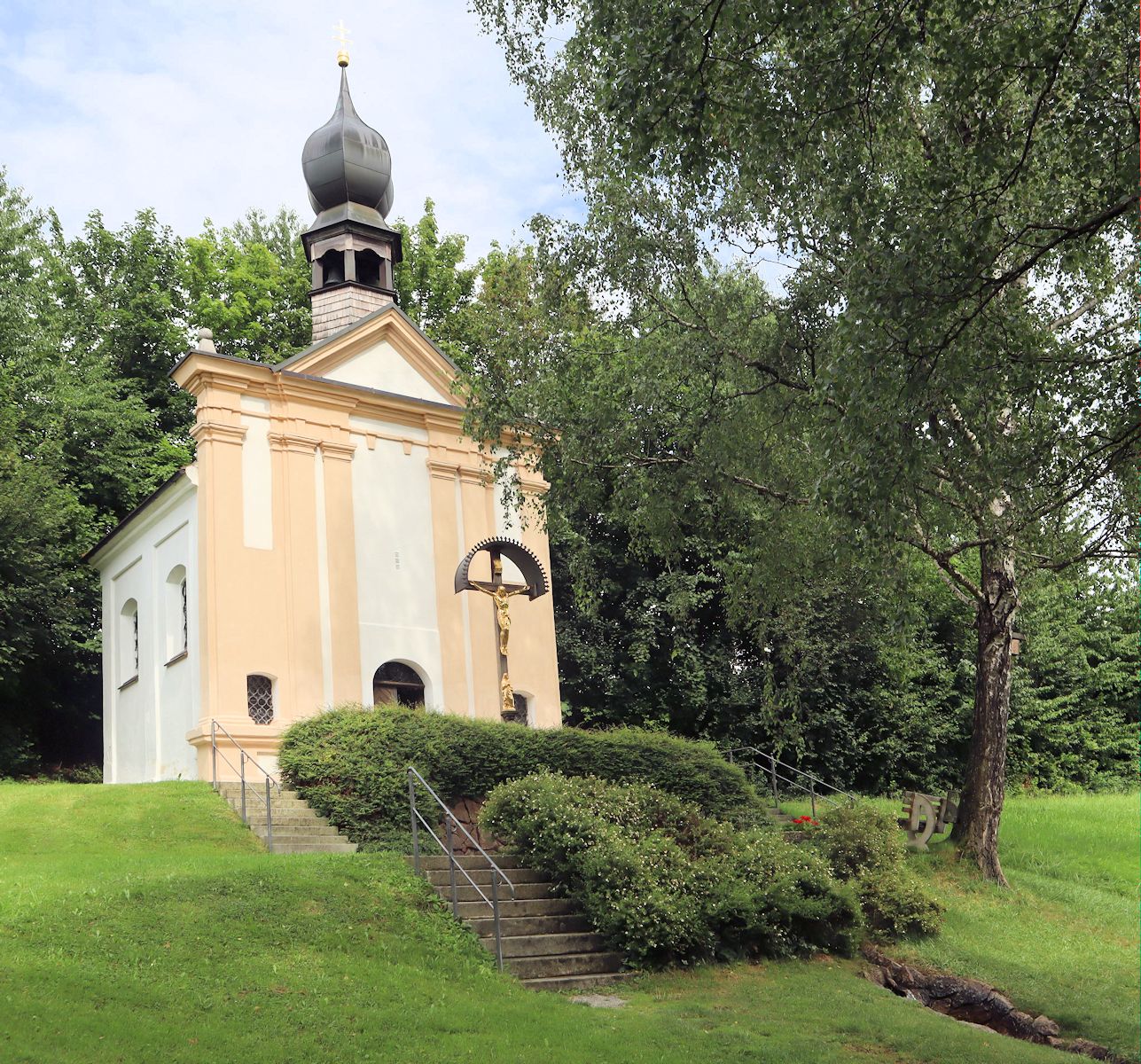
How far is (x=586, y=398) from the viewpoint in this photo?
16953 mm

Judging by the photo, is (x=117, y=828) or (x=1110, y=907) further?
(x=1110, y=907)

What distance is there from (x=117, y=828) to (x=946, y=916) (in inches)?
402

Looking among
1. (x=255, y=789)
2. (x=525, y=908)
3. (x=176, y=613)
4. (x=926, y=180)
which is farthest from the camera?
(x=176, y=613)

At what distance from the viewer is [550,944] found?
39.8 ft

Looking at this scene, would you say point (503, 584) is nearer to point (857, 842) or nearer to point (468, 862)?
point (468, 862)

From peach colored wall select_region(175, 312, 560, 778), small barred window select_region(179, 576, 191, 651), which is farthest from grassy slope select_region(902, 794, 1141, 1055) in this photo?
small barred window select_region(179, 576, 191, 651)

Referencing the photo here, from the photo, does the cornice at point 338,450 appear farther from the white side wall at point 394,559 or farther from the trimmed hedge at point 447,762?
the trimmed hedge at point 447,762

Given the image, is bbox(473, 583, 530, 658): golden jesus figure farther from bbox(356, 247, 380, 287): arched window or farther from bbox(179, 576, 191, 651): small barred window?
bbox(356, 247, 380, 287): arched window

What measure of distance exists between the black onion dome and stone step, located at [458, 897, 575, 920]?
648 inches

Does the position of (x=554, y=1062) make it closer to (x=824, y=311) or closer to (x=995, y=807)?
(x=824, y=311)

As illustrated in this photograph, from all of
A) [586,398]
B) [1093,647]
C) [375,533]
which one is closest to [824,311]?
[586,398]

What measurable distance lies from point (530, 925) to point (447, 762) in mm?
4487

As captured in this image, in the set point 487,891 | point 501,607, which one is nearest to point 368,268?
point 501,607

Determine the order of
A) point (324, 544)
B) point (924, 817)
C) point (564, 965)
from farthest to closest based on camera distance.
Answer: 1. point (324, 544)
2. point (924, 817)
3. point (564, 965)
